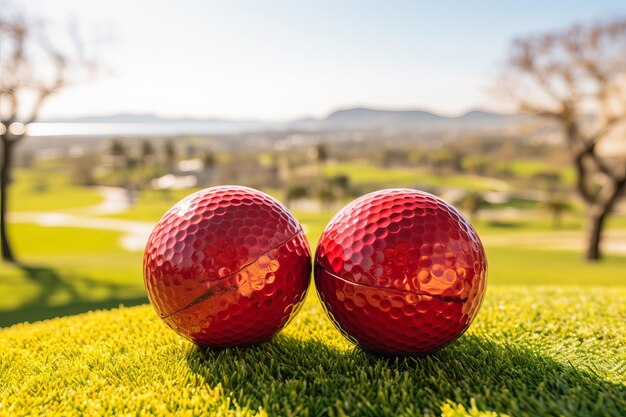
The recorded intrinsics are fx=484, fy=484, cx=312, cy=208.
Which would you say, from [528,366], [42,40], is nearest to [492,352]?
[528,366]

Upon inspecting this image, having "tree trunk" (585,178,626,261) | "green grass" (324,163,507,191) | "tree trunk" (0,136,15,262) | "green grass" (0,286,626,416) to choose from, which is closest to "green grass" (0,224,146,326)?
"tree trunk" (0,136,15,262)

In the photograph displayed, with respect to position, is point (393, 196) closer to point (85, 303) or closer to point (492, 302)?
point (492, 302)

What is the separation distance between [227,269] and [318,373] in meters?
1.06

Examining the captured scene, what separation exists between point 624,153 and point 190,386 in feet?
69.7

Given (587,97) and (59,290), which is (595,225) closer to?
(587,97)

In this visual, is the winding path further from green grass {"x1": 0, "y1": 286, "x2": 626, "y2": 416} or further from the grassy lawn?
green grass {"x1": 0, "y1": 286, "x2": 626, "y2": 416}

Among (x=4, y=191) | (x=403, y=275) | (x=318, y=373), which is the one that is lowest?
(x=4, y=191)

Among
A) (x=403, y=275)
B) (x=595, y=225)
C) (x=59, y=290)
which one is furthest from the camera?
(x=595, y=225)

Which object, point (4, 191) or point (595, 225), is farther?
point (595, 225)

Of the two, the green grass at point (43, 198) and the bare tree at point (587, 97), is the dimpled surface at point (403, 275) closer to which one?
the bare tree at point (587, 97)

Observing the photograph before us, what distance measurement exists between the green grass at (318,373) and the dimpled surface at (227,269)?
0.35 metres

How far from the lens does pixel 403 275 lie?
11.8ft

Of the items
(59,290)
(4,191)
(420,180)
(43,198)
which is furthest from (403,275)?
(420,180)

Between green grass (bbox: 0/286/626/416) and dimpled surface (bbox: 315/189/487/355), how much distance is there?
0.30 metres
